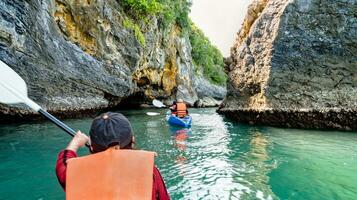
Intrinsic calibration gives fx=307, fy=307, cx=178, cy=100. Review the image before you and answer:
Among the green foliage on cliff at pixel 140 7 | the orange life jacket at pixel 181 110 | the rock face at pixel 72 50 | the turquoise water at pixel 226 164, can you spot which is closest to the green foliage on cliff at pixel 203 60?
the rock face at pixel 72 50

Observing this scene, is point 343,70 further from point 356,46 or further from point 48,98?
point 48,98

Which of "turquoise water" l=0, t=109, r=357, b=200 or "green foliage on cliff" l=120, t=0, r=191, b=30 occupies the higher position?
"green foliage on cliff" l=120, t=0, r=191, b=30

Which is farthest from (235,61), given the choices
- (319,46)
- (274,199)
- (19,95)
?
(19,95)

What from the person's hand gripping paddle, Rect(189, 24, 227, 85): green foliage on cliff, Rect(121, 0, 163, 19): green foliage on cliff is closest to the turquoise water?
the person's hand gripping paddle

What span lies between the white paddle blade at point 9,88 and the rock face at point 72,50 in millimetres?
6444

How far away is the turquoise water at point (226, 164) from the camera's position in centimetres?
446

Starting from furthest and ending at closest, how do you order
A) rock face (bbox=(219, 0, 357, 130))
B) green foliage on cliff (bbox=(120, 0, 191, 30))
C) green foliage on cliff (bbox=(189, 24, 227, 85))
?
green foliage on cliff (bbox=(189, 24, 227, 85)) < green foliage on cliff (bbox=(120, 0, 191, 30)) < rock face (bbox=(219, 0, 357, 130))

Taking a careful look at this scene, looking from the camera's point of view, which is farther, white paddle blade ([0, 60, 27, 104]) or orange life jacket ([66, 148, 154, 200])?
white paddle blade ([0, 60, 27, 104])

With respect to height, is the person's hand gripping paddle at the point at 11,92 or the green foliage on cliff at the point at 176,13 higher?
the green foliage on cliff at the point at 176,13

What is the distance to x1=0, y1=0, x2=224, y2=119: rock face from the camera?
9.70 meters

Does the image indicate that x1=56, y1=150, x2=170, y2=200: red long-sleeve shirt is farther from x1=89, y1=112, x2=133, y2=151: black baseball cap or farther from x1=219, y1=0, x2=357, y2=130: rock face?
x1=219, y1=0, x2=357, y2=130: rock face

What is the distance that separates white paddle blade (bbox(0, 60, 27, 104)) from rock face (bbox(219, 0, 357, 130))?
9738mm

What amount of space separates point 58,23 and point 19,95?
1038cm

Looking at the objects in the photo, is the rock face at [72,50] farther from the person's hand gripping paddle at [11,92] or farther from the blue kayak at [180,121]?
the person's hand gripping paddle at [11,92]
